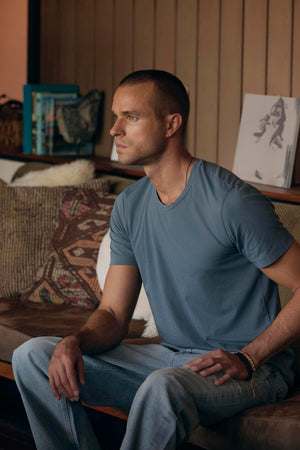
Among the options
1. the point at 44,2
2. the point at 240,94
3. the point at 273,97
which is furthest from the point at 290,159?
the point at 44,2

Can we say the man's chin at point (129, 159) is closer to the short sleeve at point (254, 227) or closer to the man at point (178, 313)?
the man at point (178, 313)

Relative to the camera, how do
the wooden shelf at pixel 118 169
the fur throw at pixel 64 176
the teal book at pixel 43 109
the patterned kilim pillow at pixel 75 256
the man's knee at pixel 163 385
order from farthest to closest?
1. the teal book at pixel 43 109
2. the fur throw at pixel 64 176
3. the patterned kilim pillow at pixel 75 256
4. the wooden shelf at pixel 118 169
5. the man's knee at pixel 163 385

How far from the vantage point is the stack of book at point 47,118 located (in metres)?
3.53

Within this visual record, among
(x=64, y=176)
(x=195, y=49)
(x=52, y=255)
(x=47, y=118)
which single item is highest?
(x=195, y=49)

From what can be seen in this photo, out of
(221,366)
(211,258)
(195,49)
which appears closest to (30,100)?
(195,49)

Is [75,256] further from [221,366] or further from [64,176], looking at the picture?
[221,366]

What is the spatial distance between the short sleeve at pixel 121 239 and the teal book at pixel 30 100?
1781 millimetres

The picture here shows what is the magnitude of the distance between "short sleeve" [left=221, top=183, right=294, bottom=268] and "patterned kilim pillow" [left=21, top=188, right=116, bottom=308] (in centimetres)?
99

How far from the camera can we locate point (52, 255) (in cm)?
262

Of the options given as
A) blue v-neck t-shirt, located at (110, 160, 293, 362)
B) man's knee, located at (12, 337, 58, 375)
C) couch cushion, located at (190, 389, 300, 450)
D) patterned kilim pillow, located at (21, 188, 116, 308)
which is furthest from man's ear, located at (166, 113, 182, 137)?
patterned kilim pillow, located at (21, 188, 116, 308)

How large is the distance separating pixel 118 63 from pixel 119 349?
1.97m

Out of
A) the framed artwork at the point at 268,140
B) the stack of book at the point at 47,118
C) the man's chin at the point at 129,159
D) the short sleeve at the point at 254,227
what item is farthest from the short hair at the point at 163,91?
the stack of book at the point at 47,118

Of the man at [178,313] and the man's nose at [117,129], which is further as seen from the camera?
the man's nose at [117,129]

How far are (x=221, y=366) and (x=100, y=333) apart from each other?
0.39 meters
